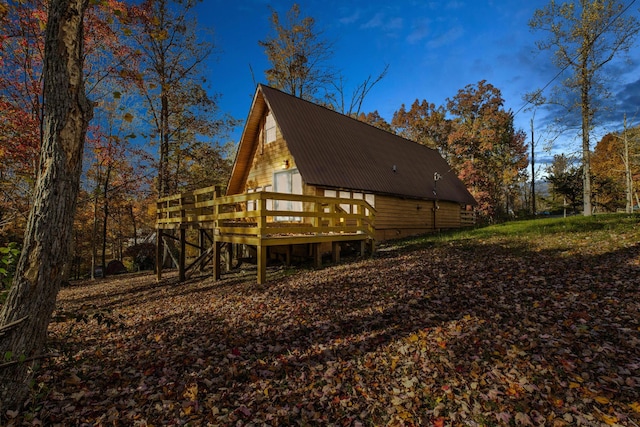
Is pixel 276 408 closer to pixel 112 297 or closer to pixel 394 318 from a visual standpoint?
pixel 394 318

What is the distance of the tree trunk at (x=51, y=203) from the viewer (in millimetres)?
3381

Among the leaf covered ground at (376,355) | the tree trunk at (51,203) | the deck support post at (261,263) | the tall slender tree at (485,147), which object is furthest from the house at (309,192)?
the tall slender tree at (485,147)

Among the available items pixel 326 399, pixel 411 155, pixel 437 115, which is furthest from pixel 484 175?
pixel 326 399

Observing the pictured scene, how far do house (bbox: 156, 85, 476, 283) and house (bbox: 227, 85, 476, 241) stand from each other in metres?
0.06

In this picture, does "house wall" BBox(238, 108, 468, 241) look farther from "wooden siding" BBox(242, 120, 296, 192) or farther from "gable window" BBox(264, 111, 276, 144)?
"gable window" BBox(264, 111, 276, 144)

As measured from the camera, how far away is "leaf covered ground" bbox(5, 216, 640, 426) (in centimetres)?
312

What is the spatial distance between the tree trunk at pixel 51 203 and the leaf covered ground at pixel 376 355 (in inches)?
13.0

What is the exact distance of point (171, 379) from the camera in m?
3.91

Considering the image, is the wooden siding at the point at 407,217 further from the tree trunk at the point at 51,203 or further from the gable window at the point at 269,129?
the tree trunk at the point at 51,203

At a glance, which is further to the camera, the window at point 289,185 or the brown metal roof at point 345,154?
the window at point 289,185

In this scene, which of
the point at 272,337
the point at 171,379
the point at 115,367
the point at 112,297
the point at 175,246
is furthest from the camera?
the point at 175,246

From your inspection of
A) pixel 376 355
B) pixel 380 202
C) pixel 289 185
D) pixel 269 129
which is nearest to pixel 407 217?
pixel 380 202

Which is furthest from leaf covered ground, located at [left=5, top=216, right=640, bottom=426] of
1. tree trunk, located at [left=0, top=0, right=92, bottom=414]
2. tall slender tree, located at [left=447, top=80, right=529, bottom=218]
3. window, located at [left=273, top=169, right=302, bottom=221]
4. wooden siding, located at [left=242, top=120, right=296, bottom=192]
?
tall slender tree, located at [left=447, top=80, right=529, bottom=218]

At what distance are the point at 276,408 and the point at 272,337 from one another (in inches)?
67.3
